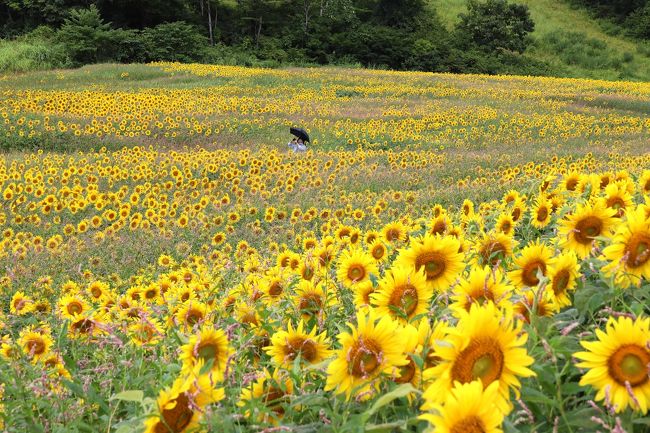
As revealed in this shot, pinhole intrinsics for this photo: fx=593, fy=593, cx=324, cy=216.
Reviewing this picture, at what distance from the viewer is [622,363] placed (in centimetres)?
102

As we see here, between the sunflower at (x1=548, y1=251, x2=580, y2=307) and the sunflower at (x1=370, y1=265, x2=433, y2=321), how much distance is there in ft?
1.07

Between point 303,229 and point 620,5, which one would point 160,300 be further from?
point 620,5

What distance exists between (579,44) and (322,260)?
149 feet

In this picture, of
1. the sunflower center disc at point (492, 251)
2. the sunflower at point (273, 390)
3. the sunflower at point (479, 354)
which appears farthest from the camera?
the sunflower center disc at point (492, 251)

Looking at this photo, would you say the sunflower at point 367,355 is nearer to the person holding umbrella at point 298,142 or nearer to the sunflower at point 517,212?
the sunflower at point 517,212

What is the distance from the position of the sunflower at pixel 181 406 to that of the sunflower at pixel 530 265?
3.21ft

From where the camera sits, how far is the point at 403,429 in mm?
1060

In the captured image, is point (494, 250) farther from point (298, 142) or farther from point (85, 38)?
point (85, 38)

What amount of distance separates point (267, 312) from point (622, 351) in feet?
3.87

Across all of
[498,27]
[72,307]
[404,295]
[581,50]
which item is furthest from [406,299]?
[581,50]

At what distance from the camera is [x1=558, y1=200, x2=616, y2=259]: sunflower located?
183 cm

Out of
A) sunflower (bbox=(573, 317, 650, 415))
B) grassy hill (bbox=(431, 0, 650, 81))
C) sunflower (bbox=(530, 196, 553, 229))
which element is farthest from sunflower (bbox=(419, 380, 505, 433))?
grassy hill (bbox=(431, 0, 650, 81))

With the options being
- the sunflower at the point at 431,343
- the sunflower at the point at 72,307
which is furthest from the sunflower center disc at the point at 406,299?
the sunflower at the point at 72,307

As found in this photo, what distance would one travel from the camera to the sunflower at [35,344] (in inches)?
93.5
